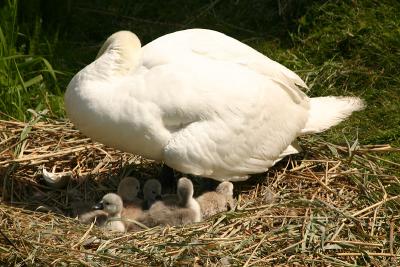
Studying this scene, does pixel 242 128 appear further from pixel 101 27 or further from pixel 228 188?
pixel 101 27

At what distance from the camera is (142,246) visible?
18.9 ft

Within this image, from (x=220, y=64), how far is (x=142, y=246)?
1.21m

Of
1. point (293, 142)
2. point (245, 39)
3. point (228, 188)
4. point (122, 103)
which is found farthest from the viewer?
point (245, 39)

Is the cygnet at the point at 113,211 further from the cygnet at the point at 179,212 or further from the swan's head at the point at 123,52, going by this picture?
the swan's head at the point at 123,52

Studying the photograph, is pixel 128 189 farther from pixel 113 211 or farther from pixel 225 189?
pixel 225 189

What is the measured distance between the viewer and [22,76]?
26.0 ft

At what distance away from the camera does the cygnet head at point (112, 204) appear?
6.06 metres

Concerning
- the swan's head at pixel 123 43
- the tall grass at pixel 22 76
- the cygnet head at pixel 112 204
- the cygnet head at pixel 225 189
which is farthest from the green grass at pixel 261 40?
the cygnet head at pixel 112 204

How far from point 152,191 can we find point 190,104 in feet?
2.20

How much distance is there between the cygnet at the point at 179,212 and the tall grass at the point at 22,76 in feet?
5.56

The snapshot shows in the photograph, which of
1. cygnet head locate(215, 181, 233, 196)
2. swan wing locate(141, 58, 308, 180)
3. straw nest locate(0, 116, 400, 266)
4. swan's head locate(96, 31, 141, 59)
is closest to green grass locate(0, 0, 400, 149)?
straw nest locate(0, 116, 400, 266)

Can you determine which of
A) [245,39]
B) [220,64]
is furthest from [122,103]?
[245,39]

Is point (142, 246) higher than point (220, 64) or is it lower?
lower

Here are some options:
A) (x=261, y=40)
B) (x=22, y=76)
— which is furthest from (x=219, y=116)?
(x=261, y=40)
